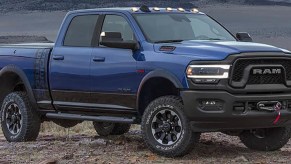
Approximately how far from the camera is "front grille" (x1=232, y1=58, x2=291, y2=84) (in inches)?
358

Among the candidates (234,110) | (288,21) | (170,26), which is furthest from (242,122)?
(288,21)

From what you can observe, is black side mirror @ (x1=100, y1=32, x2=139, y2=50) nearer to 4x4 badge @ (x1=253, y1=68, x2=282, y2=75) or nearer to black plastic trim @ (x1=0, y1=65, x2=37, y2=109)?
4x4 badge @ (x1=253, y1=68, x2=282, y2=75)

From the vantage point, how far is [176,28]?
10.4m

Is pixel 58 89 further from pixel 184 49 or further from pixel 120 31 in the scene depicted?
pixel 184 49

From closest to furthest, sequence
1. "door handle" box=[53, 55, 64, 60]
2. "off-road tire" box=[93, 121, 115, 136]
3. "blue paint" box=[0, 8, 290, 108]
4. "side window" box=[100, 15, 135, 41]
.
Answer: "blue paint" box=[0, 8, 290, 108] → "side window" box=[100, 15, 135, 41] → "door handle" box=[53, 55, 64, 60] → "off-road tire" box=[93, 121, 115, 136]

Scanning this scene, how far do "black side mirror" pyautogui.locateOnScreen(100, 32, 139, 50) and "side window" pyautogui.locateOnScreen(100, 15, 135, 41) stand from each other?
340 millimetres

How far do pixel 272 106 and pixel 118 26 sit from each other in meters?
2.33

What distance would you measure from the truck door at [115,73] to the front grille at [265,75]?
1279 mm

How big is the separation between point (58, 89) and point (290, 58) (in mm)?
3124

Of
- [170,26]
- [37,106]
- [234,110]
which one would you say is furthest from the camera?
[37,106]

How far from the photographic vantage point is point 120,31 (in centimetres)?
1041

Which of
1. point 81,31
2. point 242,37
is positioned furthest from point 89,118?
point 242,37

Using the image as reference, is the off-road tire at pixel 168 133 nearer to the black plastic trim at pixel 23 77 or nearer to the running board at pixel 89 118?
the running board at pixel 89 118

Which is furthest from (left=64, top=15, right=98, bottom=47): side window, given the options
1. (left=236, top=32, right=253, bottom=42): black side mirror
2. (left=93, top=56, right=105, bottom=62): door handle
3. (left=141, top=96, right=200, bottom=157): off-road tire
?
(left=236, top=32, right=253, bottom=42): black side mirror
